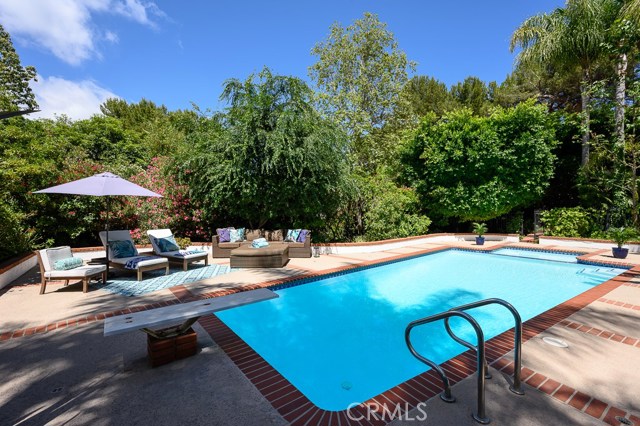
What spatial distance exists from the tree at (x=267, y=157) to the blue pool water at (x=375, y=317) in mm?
4316

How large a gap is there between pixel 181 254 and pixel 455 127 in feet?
46.6

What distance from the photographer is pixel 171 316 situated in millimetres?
3428

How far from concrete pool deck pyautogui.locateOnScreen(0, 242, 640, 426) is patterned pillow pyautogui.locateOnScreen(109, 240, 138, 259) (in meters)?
2.91

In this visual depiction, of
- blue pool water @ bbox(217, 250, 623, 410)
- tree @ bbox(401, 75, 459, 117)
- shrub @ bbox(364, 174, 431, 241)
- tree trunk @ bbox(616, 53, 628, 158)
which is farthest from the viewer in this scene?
tree @ bbox(401, 75, 459, 117)

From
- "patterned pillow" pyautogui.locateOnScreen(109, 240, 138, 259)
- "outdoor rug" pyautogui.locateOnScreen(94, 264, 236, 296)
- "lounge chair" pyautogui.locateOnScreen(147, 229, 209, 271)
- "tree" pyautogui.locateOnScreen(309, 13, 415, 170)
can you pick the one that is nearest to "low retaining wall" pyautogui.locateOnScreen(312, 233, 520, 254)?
"outdoor rug" pyautogui.locateOnScreen(94, 264, 236, 296)

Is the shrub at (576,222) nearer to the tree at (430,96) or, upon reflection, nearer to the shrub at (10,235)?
the tree at (430,96)

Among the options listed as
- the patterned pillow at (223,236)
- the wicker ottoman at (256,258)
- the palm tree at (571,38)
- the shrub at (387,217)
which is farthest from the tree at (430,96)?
the wicker ottoman at (256,258)

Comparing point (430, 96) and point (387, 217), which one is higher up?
point (430, 96)

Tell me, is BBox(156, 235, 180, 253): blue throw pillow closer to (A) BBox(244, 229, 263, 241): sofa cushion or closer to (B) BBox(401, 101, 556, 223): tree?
(A) BBox(244, 229, 263, 241): sofa cushion

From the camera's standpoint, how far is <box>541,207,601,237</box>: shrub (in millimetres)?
13734

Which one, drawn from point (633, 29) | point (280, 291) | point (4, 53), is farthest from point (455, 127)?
point (4, 53)

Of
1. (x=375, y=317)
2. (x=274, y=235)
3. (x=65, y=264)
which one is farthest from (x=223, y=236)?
(x=375, y=317)

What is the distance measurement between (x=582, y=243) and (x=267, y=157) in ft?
46.4

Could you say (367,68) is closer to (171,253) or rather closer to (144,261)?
(171,253)
